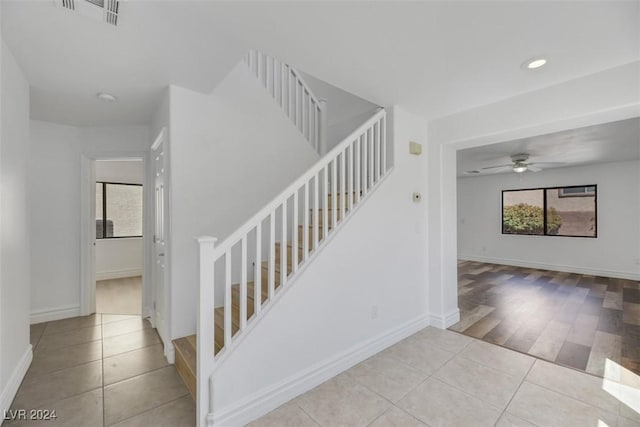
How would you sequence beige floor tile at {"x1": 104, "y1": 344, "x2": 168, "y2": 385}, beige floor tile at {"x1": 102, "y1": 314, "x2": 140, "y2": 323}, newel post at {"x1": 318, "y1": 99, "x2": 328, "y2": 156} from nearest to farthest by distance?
beige floor tile at {"x1": 104, "y1": 344, "x2": 168, "y2": 385}
beige floor tile at {"x1": 102, "y1": 314, "x2": 140, "y2": 323}
newel post at {"x1": 318, "y1": 99, "x2": 328, "y2": 156}

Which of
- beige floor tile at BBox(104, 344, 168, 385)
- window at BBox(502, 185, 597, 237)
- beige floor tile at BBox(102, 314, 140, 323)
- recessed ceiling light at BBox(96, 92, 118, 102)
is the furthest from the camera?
window at BBox(502, 185, 597, 237)

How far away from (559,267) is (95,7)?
9.02 m

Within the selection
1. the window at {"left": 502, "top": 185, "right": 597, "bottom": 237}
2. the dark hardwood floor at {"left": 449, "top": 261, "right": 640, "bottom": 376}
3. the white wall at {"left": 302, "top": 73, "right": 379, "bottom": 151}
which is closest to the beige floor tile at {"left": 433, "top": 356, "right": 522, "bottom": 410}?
the dark hardwood floor at {"left": 449, "top": 261, "right": 640, "bottom": 376}

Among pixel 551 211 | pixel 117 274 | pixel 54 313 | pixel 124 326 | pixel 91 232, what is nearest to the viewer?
pixel 124 326

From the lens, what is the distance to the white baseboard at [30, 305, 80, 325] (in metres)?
3.58

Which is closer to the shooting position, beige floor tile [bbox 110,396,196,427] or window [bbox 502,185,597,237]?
beige floor tile [bbox 110,396,196,427]

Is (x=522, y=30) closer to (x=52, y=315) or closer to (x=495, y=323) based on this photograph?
(x=495, y=323)

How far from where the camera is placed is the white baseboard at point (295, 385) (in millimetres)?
1829

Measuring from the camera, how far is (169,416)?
1941 millimetres

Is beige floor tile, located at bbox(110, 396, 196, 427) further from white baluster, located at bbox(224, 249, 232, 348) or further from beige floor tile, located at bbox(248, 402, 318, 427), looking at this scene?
white baluster, located at bbox(224, 249, 232, 348)

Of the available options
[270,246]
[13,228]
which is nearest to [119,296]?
[13,228]

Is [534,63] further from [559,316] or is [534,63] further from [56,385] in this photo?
[56,385]

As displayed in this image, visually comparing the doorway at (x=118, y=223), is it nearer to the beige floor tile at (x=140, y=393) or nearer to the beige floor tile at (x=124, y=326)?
the beige floor tile at (x=124, y=326)

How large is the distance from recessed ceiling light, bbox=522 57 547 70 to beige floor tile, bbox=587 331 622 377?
265cm
